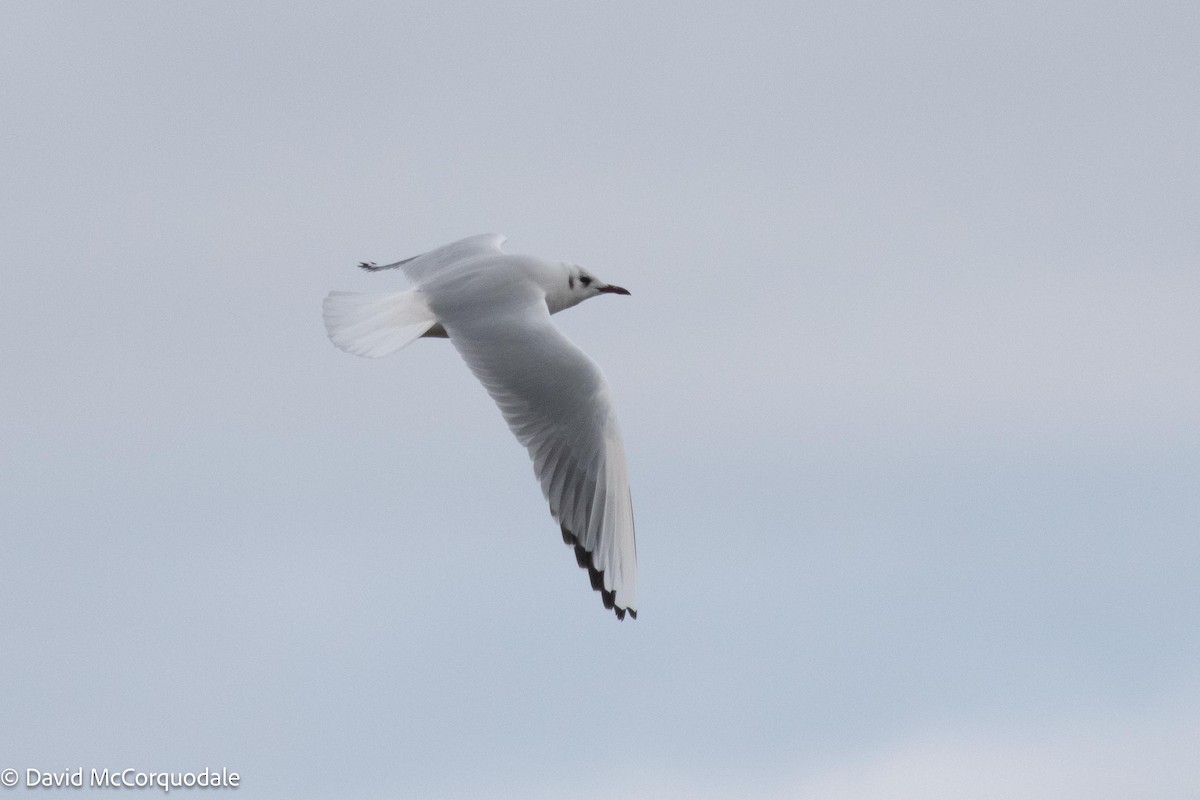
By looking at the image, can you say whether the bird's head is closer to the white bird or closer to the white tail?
the white bird

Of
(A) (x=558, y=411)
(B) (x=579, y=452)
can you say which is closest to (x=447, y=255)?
(A) (x=558, y=411)

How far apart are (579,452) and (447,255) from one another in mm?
1796

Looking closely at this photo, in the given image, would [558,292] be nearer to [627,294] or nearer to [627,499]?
[627,294]

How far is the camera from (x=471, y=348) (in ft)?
28.3

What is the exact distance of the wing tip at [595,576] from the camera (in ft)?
27.5

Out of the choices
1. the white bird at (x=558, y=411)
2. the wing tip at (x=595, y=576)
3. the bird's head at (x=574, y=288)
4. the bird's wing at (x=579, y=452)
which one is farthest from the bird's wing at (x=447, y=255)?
the wing tip at (x=595, y=576)

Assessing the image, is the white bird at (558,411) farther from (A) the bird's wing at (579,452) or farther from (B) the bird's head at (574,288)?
(B) the bird's head at (574,288)

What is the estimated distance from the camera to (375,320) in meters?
8.87

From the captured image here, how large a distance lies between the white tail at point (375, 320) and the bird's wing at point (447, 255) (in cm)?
37

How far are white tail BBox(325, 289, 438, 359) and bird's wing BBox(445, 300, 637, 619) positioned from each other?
0.52 metres

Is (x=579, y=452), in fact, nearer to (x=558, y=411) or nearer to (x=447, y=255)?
(x=558, y=411)

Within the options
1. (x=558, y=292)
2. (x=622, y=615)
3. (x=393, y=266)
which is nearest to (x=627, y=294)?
(x=558, y=292)

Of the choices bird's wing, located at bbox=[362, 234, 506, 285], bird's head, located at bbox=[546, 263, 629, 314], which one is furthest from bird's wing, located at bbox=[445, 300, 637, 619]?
bird's wing, located at bbox=[362, 234, 506, 285]

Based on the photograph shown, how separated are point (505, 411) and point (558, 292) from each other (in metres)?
1.02
